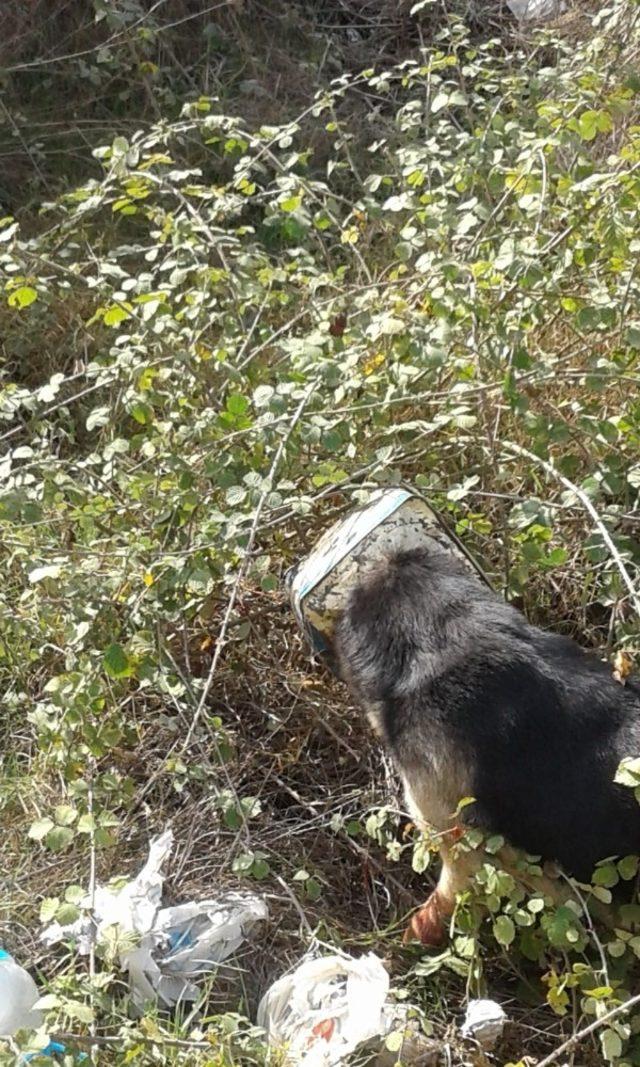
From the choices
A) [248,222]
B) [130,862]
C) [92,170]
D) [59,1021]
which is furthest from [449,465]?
[92,170]

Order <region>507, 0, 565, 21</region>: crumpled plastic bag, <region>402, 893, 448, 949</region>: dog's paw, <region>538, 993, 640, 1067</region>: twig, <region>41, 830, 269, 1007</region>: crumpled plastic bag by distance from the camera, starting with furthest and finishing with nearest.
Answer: <region>507, 0, 565, 21</region>: crumpled plastic bag → <region>402, 893, 448, 949</region>: dog's paw → <region>41, 830, 269, 1007</region>: crumpled plastic bag → <region>538, 993, 640, 1067</region>: twig

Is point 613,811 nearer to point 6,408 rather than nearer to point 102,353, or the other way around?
point 6,408

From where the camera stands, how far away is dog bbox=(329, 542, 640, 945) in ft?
9.50

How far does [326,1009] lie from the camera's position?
292cm

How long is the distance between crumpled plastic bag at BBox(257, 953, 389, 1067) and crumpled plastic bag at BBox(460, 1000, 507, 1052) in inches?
7.5

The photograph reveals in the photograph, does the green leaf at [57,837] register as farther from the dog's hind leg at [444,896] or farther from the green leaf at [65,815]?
the dog's hind leg at [444,896]

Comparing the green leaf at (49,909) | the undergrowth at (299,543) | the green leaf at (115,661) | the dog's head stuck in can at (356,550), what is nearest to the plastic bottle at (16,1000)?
the undergrowth at (299,543)

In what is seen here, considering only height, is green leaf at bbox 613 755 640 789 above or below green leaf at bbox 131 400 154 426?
below

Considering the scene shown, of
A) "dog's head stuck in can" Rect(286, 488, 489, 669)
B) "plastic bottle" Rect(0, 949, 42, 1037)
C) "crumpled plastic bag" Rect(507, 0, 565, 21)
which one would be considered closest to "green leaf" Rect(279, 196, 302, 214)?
"dog's head stuck in can" Rect(286, 488, 489, 669)

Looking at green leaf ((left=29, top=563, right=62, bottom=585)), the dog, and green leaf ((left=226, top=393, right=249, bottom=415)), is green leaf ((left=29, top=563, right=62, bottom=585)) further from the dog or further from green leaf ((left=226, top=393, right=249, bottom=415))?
the dog

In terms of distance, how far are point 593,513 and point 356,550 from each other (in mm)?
569

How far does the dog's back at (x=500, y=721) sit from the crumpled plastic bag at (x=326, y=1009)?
1.24 ft

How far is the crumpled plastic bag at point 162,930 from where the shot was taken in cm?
301

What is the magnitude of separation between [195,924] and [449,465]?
1.44 m
